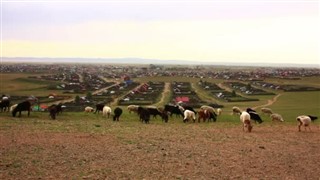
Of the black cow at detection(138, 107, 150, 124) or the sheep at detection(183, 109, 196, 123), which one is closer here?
the black cow at detection(138, 107, 150, 124)

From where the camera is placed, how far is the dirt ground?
1511cm

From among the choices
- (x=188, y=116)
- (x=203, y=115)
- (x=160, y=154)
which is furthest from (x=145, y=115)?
(x=160, y=154)

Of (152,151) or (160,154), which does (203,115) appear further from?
(160,154)

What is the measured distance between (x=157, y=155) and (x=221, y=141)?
535cm

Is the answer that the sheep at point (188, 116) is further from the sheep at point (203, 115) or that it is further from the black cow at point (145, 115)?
the black cow at point (145, 115)

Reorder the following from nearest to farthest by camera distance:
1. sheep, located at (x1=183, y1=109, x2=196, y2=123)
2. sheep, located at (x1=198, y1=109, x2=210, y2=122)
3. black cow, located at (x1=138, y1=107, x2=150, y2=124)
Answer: black cow, located at (x1=138, y1=107, x2=150, y2=124) → sheep, located at (x1=183, y1=109, x2=196, y2=123) → sheep, located at (x1=198, y1=109, x2=210, y2=122)

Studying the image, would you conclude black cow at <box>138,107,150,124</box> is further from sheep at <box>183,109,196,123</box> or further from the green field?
sheep at <box>183,109,196,123</box>

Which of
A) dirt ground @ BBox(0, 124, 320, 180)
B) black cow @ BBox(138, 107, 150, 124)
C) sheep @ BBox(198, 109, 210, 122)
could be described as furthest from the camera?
sheep @ BBox(198, 109, 210, 122)

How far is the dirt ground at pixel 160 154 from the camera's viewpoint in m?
15.1

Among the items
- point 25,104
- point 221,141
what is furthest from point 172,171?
→ point 25,104

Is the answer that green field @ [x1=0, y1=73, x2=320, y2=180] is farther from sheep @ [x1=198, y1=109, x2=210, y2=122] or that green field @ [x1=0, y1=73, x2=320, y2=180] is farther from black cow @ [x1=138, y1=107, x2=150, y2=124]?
sheep @ [x1=198, y1=109, x2=210, y2=122]

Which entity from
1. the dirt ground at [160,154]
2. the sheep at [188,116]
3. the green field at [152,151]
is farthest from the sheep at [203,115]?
the dirt ground at [160,154]

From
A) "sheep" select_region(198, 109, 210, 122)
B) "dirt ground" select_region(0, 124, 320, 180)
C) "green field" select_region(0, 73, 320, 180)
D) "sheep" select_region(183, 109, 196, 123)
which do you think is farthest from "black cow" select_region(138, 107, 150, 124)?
"dirt ground" select_region(0, 124, 320, 180)

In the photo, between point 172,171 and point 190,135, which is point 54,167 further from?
point 190,135
